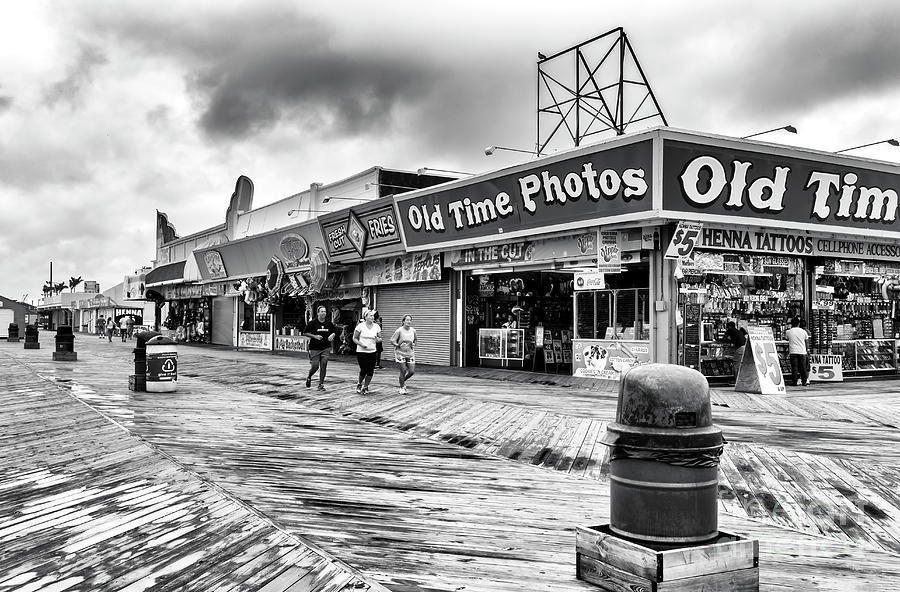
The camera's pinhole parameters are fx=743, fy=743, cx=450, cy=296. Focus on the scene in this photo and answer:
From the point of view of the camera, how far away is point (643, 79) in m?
18.2

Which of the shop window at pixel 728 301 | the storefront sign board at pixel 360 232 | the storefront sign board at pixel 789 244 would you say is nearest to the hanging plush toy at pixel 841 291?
the storefront sign board at pixel 789 244

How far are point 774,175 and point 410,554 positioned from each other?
14.2 metres

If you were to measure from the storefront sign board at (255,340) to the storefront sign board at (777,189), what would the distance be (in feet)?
81.3

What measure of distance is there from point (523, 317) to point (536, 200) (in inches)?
185

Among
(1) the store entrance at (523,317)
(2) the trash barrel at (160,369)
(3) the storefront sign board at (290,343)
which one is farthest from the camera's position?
(3) the storefront sign board at (290,343)

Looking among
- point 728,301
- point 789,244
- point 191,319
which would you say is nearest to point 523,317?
point 728,301

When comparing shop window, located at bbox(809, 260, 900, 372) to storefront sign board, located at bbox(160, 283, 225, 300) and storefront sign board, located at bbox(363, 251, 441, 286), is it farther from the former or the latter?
storefront sign board, located at bbox(160, 283, 225, 300)

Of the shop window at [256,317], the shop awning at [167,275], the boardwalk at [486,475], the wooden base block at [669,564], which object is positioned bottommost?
the boardwalk at [486,475]

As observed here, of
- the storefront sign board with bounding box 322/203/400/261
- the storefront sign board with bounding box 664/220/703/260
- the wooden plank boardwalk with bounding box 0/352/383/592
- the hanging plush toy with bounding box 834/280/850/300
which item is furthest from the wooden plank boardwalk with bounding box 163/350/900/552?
the storefront sign board with bounding box 322/203/400/261

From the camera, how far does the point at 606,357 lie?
701 inches

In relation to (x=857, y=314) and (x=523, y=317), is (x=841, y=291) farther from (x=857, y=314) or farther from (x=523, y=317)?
(x=523, y=317)

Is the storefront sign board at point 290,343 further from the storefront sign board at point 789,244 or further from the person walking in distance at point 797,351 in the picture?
the person walking in distance at point 797,351

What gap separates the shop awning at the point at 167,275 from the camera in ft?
147

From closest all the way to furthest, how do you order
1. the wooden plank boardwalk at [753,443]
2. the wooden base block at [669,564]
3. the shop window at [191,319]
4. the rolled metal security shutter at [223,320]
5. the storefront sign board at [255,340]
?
the wooden base block at [669,564]
the wooden plank boardwalk at [753,443]
the storefront sign board at [255,340]
the rolled metal security shutter at [223,320]
the shop window at [191,319]
